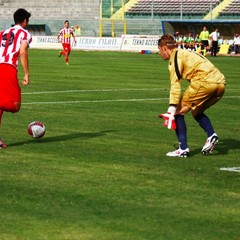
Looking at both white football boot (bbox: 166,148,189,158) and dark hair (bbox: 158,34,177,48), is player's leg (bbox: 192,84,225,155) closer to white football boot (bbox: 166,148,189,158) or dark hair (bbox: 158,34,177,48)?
white football boot (bbox: 166,148,189,158)

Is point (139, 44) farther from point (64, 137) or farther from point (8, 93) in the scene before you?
point (8, 93)

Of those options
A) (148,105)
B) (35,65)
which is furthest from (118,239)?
(35,65)

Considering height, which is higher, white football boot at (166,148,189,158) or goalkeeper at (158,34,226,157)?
goalkeeper at (158,34,226,157)

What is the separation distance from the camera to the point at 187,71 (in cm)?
1395

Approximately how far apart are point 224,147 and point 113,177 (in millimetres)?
3824

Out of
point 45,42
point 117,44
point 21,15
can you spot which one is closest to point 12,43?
point 21,15

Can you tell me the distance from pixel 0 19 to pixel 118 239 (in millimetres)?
77759

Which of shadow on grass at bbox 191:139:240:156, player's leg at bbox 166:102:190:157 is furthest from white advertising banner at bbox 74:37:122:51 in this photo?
player's leg at bbox 166:102:190:157

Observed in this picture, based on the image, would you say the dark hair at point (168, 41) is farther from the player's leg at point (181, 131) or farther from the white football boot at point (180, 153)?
the white football boot at point (180, 153)

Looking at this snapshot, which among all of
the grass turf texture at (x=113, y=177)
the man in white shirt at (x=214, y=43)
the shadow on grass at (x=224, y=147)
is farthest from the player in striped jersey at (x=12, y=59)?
the man in white shirt at (x=214, y=43)

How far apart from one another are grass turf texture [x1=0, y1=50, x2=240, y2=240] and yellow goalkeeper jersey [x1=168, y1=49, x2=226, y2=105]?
1.00 meters

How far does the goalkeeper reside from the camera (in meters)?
13.7

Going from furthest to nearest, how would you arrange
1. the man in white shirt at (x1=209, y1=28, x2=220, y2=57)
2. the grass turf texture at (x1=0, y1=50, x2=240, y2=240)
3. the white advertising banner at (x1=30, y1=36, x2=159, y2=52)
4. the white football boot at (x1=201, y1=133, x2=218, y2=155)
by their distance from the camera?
the white advertising banner at (x1=30, y1=36, x2=159, y2=52)
the man in white shirt at (x1=209, y1=28, x2=220, y2=57)
the white football boot at (x1=201, y1=133, x2=218, y2=155)
the grass turf texture at (x1=0, y1=50, x2=240, y2=240)

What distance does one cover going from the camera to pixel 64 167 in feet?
41.5
